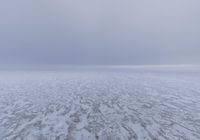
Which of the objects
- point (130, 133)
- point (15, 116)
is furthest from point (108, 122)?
point (15, 116)

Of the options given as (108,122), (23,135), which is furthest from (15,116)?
(108,122)

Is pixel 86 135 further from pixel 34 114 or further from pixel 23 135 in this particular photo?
pixel 34 114

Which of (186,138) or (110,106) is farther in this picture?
(110,106)

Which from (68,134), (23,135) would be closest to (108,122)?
(68,134)

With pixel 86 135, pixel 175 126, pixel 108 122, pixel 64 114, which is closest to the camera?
pixel 86 135

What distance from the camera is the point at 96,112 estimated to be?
192 inches

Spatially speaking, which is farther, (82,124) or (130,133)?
(82,124)

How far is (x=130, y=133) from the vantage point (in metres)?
3.40

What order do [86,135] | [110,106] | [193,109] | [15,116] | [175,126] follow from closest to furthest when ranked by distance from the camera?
[86,135] < [175,126] < [15,116] < [193,109] < [110,106]

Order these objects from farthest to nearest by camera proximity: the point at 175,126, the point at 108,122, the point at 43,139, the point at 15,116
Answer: the point at 15,116, the point at 108,122, the point at 175,126, the point at 43,139

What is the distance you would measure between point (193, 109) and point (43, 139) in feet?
20.0

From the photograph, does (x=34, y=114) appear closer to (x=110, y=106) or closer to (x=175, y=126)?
(x=110, y=106)

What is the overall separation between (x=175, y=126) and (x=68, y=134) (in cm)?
342

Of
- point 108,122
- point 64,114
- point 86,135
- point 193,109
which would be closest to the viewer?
point 86,135
